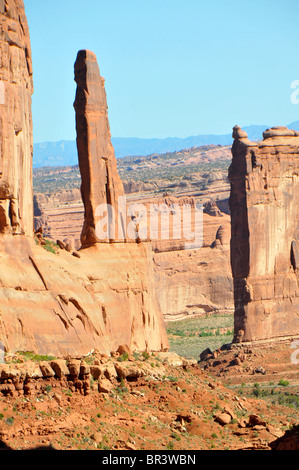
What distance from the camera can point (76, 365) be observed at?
33281 mm

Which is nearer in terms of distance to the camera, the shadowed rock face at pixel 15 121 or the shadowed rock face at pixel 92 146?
the shadowed rock face at pixel 15 121

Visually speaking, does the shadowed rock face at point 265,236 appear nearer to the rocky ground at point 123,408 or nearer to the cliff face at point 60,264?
the cliff face at point 60,264

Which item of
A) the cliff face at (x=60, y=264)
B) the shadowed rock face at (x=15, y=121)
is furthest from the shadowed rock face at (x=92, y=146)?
the shadowed rock face at (x=15, y=121)

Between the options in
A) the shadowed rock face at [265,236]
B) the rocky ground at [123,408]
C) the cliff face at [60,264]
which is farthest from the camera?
the shadowed rock face at [265,236]

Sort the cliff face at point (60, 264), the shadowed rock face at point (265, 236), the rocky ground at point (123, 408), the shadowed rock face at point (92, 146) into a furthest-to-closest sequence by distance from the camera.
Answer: the shadowed rock face at point (265, 236)
the shadowed rock face at point (92, 146)
the cliff face at point (60, 264)
the rocky ground at point (123, 408)

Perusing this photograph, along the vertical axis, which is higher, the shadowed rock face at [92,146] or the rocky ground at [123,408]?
the shadowed rock face at [92,146]

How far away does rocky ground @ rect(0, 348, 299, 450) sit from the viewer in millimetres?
30609

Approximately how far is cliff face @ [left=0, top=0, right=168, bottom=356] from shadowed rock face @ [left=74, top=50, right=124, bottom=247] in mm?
36

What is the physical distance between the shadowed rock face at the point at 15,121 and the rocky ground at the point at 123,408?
4728 mm

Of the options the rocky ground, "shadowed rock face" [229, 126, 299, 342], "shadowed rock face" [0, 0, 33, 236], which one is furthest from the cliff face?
"shadowed rock face" [229, 126, 299, 342]

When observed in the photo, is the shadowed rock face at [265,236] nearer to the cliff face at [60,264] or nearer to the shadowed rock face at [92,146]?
the cliff face at [60,264]

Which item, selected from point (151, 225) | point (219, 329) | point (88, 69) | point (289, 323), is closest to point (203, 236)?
point (151, 225)

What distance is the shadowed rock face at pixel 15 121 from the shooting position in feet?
116

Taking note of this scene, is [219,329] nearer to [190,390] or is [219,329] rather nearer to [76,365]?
[190,390]
